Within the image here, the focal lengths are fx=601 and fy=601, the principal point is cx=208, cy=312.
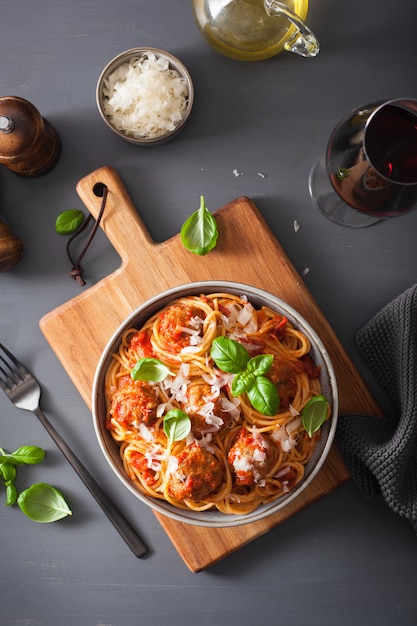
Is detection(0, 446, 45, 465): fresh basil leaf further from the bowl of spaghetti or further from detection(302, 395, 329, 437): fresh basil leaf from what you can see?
detection(302, 395, 329, 437): fresh basil leaf

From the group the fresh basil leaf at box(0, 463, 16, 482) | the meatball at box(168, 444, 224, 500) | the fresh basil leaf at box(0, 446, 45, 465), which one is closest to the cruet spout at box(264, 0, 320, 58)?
the meatball at box(168, 444, 224, 500)

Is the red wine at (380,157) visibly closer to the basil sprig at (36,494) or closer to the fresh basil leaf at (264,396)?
the fresh basil leaf at (264,396)

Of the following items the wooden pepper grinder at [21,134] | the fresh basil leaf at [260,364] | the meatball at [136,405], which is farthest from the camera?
the wooden pepper grinder at [21,134]

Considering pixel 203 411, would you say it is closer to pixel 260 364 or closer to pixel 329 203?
pixel 260 364

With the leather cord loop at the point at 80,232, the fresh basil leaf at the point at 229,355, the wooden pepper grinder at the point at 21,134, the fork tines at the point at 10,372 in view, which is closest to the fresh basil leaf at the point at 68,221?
the leather cord loop at the point at 80,232

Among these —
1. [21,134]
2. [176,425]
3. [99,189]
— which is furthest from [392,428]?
[21,134]

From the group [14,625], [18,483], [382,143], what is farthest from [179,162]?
[14,625]
